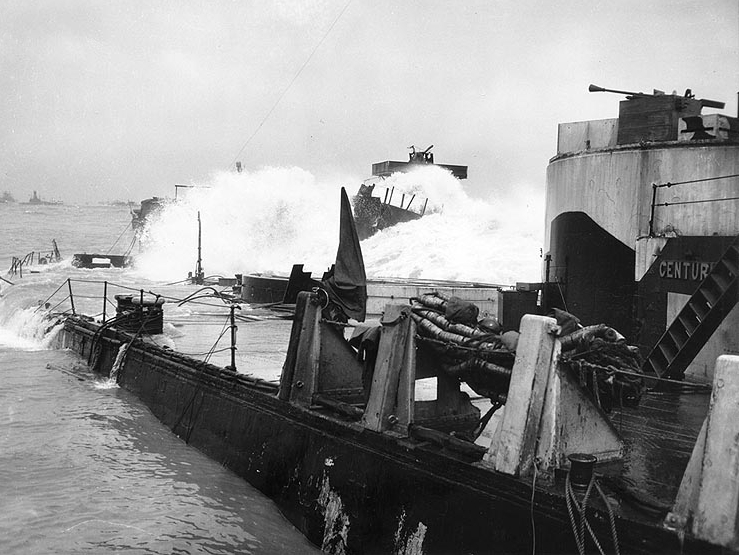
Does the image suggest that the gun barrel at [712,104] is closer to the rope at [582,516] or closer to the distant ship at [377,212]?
the rope at [582,516]

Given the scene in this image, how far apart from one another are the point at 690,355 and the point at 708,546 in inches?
205

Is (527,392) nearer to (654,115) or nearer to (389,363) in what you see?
(389,363)

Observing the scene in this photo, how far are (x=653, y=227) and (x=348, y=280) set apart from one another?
6.28m

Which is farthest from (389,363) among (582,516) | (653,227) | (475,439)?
(653,227)

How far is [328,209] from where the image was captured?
54531 millimetres

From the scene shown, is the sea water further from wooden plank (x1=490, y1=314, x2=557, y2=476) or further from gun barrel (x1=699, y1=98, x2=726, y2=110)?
gun barrel (x1=699, y1=98, x2=726, y2=110)

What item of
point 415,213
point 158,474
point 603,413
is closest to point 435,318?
point 603,413

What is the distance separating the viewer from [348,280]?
29.2 ft

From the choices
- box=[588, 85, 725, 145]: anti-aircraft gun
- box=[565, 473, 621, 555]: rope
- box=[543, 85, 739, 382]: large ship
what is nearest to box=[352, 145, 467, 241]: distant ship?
box=[543, 85, 739, 382]: large ship

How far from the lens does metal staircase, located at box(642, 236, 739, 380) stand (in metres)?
8.55

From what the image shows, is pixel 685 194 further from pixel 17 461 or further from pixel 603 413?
pixel 17 461

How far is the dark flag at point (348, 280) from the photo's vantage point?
8.87 m

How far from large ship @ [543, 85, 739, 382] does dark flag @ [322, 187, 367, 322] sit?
14.1 ft

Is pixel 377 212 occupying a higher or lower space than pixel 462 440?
higher
